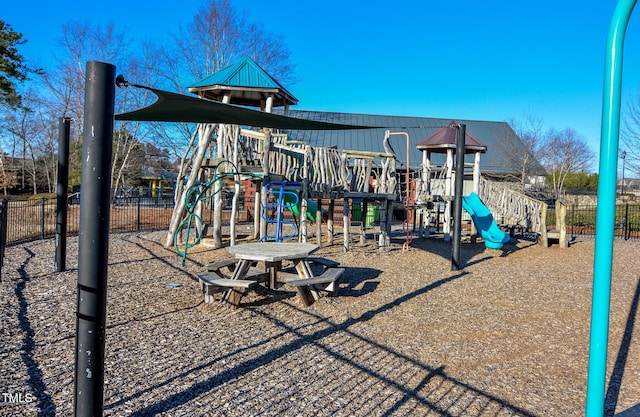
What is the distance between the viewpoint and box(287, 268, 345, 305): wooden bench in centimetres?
612

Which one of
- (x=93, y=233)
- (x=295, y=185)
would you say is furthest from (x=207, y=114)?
(x=295, y=185)

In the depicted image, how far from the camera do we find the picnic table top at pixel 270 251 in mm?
5996

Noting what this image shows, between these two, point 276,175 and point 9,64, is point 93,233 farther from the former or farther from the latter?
point 9,64

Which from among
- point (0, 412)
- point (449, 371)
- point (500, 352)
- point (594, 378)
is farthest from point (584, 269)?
point (0, 412)

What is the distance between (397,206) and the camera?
13.6m

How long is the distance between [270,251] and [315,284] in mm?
724

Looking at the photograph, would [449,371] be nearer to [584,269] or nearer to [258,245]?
[258,245]

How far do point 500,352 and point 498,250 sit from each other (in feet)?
24.8

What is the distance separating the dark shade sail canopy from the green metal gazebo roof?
6616mm

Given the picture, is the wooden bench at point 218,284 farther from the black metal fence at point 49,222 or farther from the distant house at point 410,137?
the distant house at point 410,137

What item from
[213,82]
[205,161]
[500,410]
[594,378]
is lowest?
[500,410]

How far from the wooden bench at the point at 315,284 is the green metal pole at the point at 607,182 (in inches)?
150

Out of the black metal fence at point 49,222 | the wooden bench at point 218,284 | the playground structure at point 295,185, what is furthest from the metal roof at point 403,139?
the wooden bench at point 218,284

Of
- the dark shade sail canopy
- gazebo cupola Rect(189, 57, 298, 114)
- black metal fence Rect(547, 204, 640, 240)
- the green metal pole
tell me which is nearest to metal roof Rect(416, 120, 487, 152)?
gazebo cupola Rect(189, 57, 298, 114)
